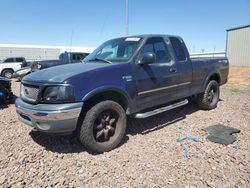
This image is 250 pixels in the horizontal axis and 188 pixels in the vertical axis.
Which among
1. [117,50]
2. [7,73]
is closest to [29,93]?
[117,50]

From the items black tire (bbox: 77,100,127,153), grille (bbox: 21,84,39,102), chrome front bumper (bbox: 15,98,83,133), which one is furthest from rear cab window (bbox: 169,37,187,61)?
grille (bbox: 21,84,39,102)

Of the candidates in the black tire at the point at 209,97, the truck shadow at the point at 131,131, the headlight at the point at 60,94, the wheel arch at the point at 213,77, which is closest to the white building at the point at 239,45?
the wheel arch at the point at 213,77

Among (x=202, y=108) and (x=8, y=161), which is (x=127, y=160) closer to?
(x=8, y=161)

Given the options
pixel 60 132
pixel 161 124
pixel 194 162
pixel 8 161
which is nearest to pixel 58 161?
pixel 60 132

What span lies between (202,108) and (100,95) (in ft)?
12.0

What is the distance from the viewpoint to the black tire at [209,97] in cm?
620

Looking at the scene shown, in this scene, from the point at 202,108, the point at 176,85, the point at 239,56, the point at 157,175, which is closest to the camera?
the point at 157,175

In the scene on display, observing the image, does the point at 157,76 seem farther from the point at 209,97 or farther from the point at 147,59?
the point at 209,97

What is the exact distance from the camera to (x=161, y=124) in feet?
17.2

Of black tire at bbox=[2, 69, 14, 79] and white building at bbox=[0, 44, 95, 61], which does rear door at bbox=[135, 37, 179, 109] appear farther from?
white building at bbox=[0, 44, 95, 61]

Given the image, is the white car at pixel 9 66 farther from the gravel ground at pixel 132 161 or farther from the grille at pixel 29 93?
the grille at pixel 29 93

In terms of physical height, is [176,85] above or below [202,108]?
above

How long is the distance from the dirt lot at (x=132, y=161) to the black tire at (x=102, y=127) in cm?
18

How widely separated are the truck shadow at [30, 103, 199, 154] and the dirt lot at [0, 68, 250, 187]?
2 centimetres
